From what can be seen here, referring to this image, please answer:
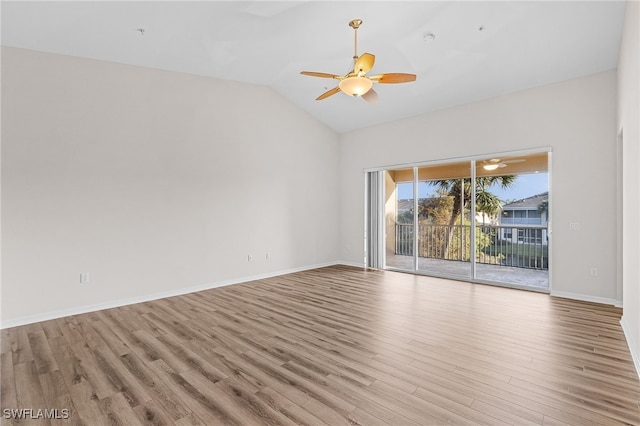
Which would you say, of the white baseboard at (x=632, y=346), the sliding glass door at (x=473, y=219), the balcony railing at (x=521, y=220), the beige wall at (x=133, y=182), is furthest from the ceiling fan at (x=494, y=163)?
the beige wall at (x=133, y=182)

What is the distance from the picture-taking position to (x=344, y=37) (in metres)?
4.22

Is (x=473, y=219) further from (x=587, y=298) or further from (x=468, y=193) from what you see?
(x=587, y=298)

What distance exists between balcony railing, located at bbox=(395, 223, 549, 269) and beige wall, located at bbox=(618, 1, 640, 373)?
A: 227 cm

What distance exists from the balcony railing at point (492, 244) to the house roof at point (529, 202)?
0.38 meters

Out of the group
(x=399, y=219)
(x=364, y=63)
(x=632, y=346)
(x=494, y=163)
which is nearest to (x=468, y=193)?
(x=494, y=163)

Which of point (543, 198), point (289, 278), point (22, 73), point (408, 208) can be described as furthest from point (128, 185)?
point (543, 198)

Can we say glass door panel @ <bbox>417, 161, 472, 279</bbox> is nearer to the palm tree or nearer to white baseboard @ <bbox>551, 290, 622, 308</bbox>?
the palm tree

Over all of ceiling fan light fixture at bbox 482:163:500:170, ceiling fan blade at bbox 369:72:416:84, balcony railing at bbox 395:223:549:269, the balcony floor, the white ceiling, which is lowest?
the balcony floor

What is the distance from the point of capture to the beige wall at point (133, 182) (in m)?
3.80

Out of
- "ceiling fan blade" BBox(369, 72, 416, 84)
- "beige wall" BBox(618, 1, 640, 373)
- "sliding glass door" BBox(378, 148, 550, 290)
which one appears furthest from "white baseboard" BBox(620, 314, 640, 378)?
"ceiling fan blade" BBox(369, 72, 416, 84)

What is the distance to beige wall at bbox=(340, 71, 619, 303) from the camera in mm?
4273

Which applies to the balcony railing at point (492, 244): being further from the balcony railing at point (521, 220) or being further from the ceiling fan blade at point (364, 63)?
the ceiling fan blade at point (364, 63)

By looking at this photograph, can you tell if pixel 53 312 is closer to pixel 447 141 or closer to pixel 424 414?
pixel 424 414

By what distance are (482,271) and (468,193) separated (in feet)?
4.84
